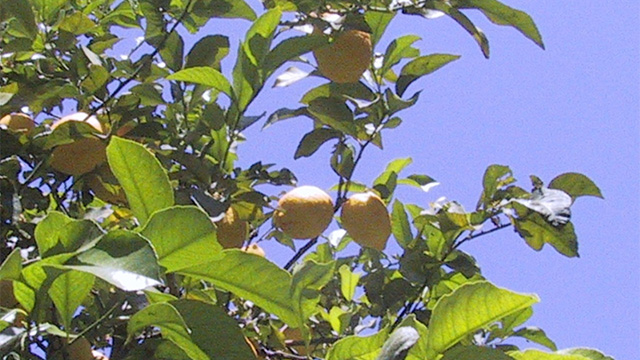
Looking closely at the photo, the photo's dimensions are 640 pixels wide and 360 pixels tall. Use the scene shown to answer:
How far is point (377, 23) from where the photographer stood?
1619 millimetres

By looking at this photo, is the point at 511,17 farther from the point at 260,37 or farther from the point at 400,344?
the point at 400,344

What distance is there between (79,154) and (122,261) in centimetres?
78

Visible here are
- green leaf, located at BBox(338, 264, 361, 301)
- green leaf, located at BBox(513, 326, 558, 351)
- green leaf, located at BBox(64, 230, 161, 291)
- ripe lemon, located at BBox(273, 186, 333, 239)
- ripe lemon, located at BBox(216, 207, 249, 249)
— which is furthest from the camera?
green leaf, located at BBox(338, 264, 361, 301)

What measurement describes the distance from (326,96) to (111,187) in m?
0.44

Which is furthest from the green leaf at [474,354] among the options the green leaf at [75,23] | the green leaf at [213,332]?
the green leaf at [75,23]

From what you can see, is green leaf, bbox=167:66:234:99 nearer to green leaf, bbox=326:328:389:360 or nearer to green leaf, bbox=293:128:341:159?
green leaf, bbox=293:128:341:159

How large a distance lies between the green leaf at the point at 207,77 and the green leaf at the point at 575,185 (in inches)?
25.8

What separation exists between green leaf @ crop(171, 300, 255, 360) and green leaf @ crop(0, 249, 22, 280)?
0.20 metres

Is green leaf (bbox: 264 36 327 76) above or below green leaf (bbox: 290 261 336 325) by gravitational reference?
above

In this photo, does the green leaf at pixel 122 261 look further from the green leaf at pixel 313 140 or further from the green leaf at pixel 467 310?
the green leaf at pixel 313 140

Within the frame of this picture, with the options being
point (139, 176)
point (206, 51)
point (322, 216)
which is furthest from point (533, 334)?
point (139, 176)

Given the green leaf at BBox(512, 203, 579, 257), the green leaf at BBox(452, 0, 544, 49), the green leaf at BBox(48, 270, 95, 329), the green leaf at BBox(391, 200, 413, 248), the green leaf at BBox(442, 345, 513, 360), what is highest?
the green leaf at BBox(452, 0, 544, 49)

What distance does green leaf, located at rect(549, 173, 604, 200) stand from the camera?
62.7 inches

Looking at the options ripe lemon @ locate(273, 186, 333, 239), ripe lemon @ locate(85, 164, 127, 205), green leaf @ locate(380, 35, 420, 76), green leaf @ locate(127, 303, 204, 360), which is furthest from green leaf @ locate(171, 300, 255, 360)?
green leaf @ locate(380, 35, 420, 76)
